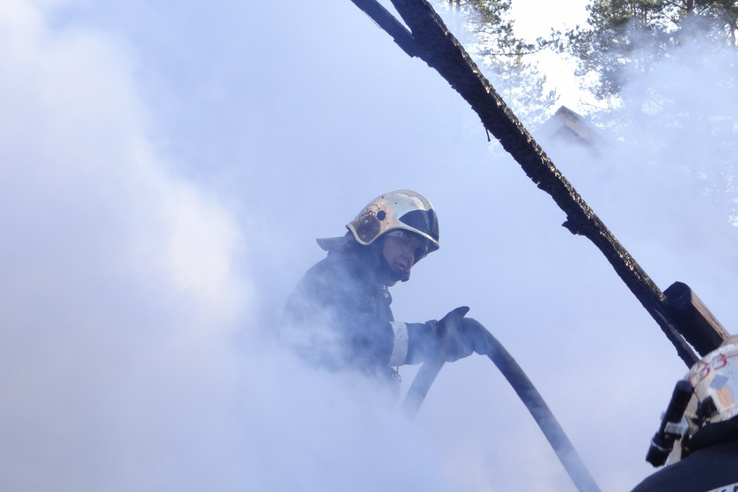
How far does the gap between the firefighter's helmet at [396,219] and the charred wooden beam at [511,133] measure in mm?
2605

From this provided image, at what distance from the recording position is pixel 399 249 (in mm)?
5031

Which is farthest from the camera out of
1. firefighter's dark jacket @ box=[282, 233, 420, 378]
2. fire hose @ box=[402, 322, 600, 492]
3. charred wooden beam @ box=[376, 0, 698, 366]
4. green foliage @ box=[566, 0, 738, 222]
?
green foliage @ box=[566, 0, 738, 222]

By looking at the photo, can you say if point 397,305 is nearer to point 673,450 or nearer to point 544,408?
point 544,408

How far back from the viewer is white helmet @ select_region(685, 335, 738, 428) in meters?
1.55

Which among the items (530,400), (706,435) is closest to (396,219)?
(530,400)

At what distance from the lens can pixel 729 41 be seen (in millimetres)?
14477

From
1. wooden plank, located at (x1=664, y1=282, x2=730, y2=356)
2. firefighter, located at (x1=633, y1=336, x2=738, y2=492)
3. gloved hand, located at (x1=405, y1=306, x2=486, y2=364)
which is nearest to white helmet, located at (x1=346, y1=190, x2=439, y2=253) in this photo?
gloved hand, located at (x1=405, y1=306, x2=486, y2=364)

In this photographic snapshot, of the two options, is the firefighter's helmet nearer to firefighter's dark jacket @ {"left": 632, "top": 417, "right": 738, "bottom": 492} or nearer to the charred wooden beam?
the charred wooden beam

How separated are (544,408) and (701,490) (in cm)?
220

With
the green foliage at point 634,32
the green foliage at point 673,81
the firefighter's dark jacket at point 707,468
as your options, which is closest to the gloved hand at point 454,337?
the firefighter's dark jacket at point 707,468

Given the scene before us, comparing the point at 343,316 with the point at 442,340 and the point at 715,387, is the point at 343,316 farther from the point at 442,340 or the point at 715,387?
the point at 715,387

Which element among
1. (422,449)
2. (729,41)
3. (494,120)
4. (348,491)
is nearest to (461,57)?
(494,120)

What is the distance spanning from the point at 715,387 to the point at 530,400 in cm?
199

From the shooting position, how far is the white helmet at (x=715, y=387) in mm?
1549
